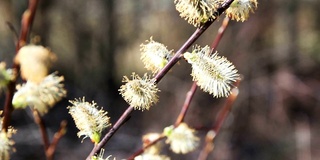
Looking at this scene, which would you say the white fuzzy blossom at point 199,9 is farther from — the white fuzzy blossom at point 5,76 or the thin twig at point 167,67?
the white fuzzy blossom at point 5,76

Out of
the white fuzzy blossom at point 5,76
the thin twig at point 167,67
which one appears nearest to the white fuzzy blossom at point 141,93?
the thin twig at point 167,67

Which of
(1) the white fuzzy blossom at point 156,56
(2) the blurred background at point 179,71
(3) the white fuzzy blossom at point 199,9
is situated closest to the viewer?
(3) the white fuzzy blossom at point 199,9

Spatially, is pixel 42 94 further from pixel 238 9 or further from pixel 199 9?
pixel 238 9

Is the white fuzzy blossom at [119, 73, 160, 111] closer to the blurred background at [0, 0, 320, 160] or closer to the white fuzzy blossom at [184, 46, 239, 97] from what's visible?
the white fuzzy blossom at [184, 46, 239, 97]

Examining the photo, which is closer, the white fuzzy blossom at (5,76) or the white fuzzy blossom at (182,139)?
the white fuzzy blossom at (5,76)

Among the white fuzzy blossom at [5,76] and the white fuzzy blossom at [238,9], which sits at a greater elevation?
the white fuzzy blossom at [5,76]
